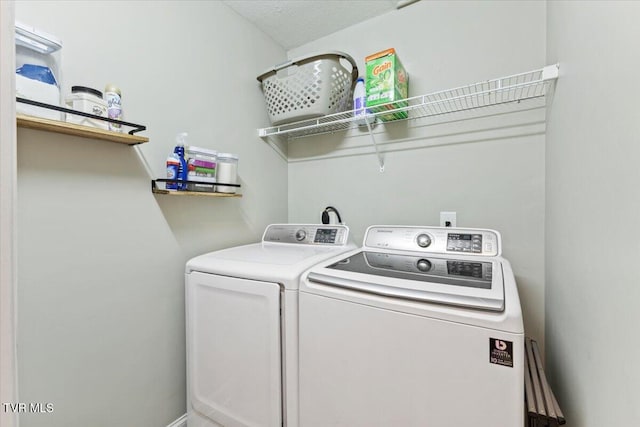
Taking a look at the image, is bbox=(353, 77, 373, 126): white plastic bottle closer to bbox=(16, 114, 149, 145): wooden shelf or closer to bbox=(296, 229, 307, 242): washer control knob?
bbox=(296, 229, 307, 242): washer control knob

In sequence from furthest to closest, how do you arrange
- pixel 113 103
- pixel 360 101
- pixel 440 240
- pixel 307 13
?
pixel 307 13 → pixel 360 101 → pixel 440 240 → pixel 113 103

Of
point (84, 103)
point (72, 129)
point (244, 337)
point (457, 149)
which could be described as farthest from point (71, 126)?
point (457, 149)

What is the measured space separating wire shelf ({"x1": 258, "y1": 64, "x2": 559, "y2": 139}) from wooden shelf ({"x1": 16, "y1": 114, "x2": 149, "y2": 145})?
90cm

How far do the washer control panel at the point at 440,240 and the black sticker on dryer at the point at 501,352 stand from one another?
66 cm

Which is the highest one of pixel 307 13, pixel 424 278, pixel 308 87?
pixel 307 13

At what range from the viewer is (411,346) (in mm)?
792

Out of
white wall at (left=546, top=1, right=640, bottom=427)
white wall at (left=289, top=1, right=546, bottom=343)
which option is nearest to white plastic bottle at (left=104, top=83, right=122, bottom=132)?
white wall at (left=289, top=1, right=546, bottom=343)

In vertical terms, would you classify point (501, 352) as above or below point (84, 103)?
below

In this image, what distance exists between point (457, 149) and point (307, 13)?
128cm

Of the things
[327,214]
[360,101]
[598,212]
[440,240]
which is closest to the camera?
[598,212]

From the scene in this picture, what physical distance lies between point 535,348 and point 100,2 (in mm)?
2466

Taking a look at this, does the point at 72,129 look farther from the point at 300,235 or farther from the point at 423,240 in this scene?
the point at 423,240

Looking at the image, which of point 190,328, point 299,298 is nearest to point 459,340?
point 299,298

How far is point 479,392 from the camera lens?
0.71 m
